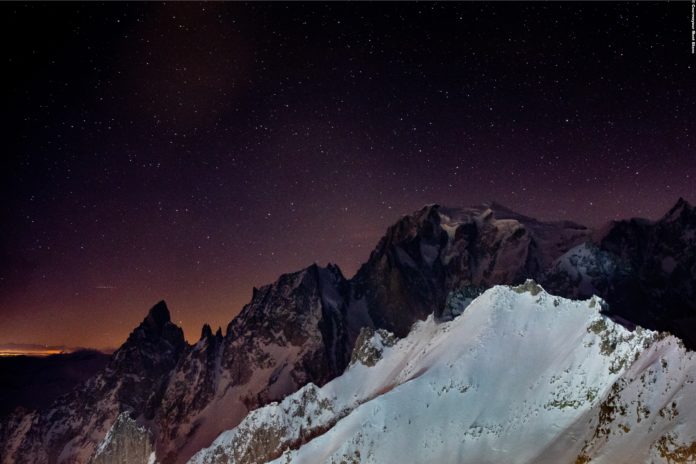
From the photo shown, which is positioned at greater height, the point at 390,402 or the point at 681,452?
the point at 390,402

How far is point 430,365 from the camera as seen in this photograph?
625 ft

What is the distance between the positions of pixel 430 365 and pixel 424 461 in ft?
116

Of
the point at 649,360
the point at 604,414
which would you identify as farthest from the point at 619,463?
the point at 649,360

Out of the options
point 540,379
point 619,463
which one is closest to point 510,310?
point 540,379

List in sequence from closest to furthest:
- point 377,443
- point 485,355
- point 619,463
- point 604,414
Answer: point 619,463 → point 604,414 → point 377,443 → point 485,355

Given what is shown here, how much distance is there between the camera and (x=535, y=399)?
526ft

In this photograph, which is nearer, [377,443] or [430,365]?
[377,443]

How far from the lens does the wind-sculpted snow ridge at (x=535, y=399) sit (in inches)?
4833

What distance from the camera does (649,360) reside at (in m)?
138

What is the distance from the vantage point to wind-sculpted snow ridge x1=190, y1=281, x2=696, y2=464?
123 metres

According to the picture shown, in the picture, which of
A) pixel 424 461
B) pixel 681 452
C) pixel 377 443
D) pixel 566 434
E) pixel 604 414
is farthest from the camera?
pixel 377 443

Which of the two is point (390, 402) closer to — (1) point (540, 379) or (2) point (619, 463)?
(1) point (540, 379)

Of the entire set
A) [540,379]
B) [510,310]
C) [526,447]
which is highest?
[510,310]

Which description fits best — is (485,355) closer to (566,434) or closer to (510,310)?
(510,310)
